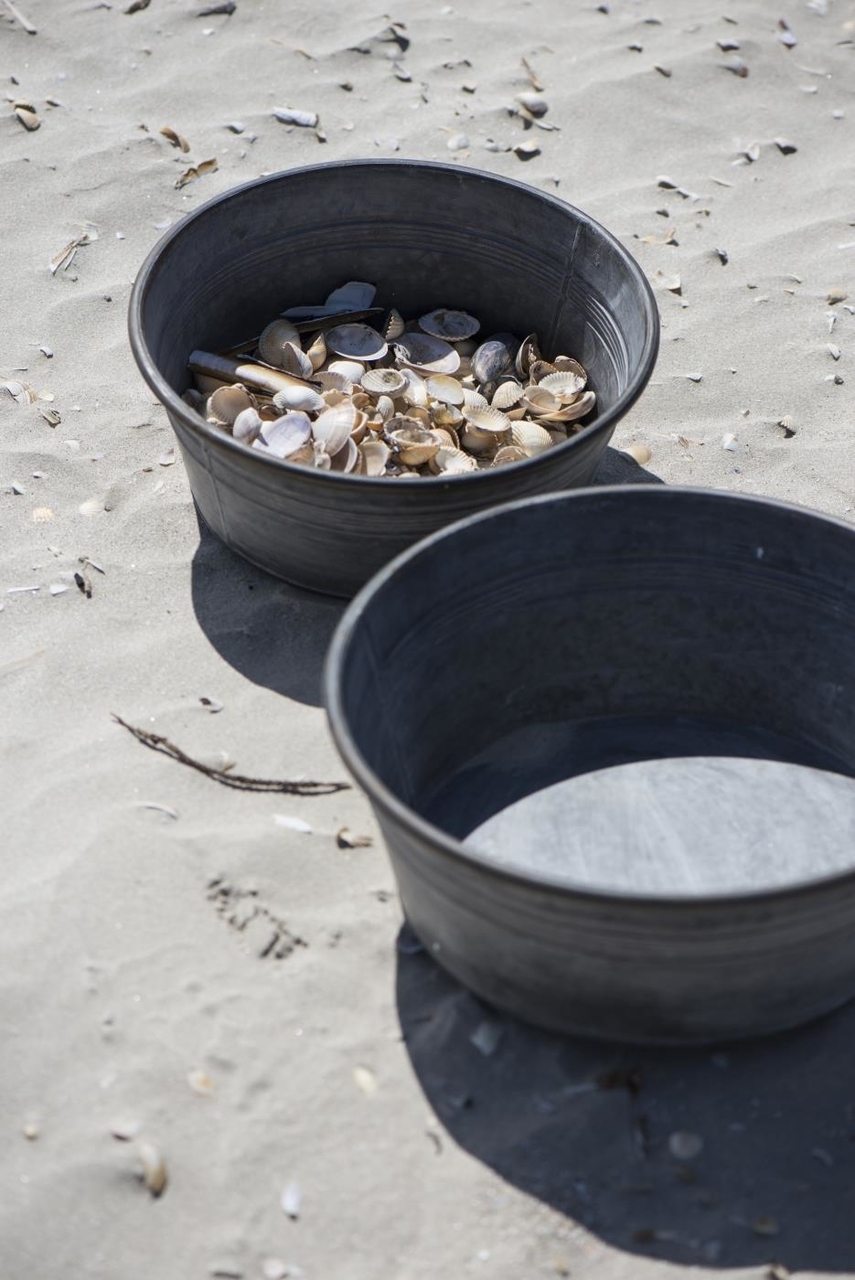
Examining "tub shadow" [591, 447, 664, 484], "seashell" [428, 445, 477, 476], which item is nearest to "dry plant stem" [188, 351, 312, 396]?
"seashell" [428, 445, 477, 476]

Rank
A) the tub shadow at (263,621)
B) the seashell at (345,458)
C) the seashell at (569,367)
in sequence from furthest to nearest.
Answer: the seashell at (569,367), the seashell at (345,458), the tub shadow at (263,621)

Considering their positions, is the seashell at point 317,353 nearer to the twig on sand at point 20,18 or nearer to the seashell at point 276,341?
the seashell at point 276,341

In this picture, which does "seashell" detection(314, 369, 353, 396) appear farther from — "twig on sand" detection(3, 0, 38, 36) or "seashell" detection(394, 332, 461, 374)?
"twig on sand" detection(3, 0, 38, 36)

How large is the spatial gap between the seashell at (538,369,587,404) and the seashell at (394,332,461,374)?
0.24 m

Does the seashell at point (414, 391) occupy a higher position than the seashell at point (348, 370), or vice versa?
the seashell at point (348, 370)

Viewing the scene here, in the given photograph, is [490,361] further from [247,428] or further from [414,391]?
[247,428]

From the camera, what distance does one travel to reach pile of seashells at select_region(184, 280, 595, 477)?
8.65ft

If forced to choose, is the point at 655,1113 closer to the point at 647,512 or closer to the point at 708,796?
the point at 708,796

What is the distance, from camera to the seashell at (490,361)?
2955mm

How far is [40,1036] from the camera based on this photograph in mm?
1872

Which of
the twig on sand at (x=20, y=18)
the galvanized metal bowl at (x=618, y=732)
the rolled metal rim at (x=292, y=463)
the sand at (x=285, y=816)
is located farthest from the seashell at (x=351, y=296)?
the twig on sand at (x=20, y=18)

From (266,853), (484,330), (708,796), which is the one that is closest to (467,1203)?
(266,853)

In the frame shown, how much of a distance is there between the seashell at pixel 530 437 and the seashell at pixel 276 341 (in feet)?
1.95

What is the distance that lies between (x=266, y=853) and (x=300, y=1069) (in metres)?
0.39
